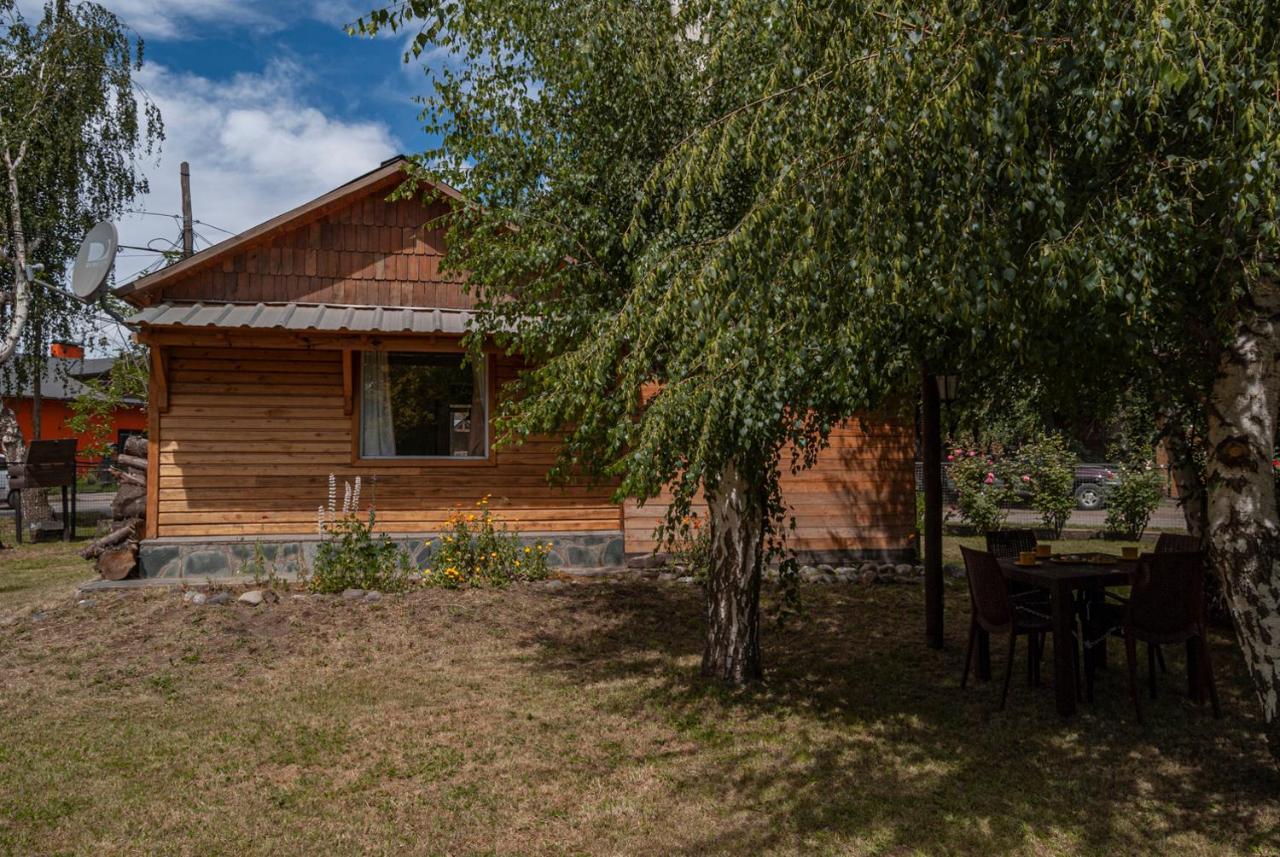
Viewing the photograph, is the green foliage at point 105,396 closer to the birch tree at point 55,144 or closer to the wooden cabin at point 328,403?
the birch tree at point 55,144

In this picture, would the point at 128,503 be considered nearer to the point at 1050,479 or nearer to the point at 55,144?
the point at 55,144

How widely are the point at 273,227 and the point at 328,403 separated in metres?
1.99

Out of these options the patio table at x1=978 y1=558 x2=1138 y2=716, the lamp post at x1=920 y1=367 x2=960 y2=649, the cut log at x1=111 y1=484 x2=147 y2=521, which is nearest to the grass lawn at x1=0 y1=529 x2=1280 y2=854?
the patio table at x1=978 y1=558 x2=1138 y2=716

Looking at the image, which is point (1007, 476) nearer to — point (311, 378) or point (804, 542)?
point (804, 542)

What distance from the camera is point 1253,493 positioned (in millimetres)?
4133

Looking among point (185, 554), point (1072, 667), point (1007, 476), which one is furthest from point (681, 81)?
point (1007, 476)

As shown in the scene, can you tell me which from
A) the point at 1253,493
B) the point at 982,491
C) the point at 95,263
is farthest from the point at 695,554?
the point at 982,491

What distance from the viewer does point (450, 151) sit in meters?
6.21

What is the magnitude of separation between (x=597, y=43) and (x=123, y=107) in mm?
14908

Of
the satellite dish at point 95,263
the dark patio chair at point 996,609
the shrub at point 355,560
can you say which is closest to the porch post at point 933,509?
the dark patio chair at point 996,609

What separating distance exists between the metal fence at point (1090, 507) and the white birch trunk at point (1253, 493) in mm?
8950

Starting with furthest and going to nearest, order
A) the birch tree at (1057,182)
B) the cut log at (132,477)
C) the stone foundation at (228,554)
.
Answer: the cut log at (132,477) → the stone foundation at (228,554) → the birch tree at (1057,182)

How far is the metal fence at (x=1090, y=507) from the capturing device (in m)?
16.1

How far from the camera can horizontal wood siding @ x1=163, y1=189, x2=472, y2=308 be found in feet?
33.3
